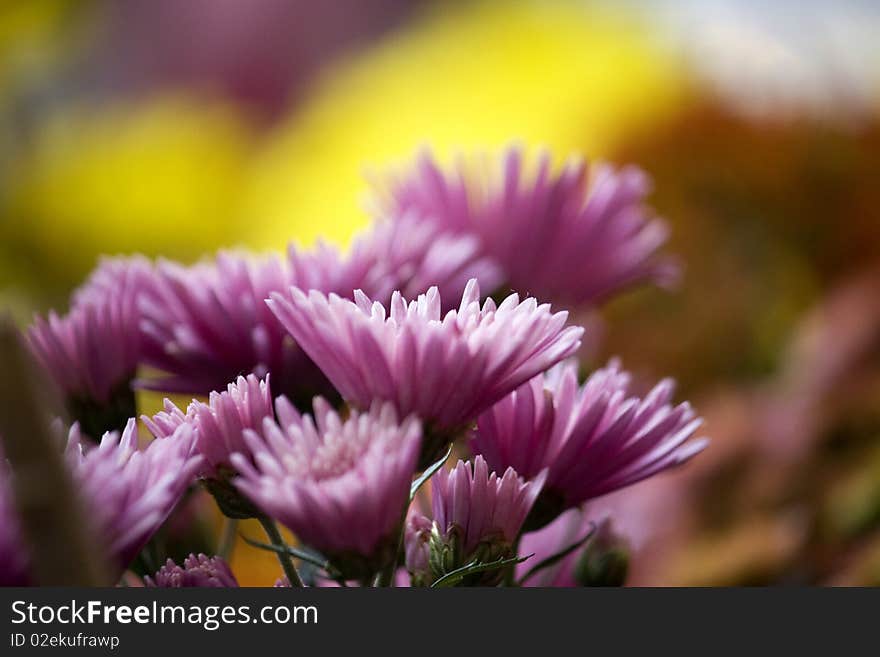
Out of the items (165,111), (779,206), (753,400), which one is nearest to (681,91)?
(779,206)

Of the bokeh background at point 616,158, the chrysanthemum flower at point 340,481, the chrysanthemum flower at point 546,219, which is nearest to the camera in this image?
the chrysanthemum flower at point 340,481

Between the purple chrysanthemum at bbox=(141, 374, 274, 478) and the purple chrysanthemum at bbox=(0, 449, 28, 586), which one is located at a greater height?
the purple chrysanthemum at bbox=(141, 374, 274, 478)

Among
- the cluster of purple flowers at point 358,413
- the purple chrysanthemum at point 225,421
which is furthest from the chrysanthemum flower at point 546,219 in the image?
the purple chrysanthemum at point 225,421

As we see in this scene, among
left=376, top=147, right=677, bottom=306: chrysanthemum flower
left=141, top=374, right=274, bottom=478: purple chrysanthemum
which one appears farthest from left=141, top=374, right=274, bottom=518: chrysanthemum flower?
left=376, top=147, right=677, bottom=306: chrysanthemum flower

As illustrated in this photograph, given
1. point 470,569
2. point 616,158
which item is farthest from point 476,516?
point 616,158

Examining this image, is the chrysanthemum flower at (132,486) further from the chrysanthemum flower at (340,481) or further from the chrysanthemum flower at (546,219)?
the chrysanthemum flower at (546,219)

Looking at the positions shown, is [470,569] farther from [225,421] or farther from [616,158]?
[616,158]

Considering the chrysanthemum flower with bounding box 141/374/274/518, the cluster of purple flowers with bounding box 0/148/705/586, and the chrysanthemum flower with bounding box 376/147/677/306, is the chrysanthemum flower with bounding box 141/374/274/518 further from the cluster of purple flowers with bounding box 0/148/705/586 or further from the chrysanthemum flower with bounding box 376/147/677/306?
the chrysanthemum flower with bounding box 376/147/677/306

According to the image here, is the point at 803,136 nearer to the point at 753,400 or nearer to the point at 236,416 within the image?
the point at 753,400
